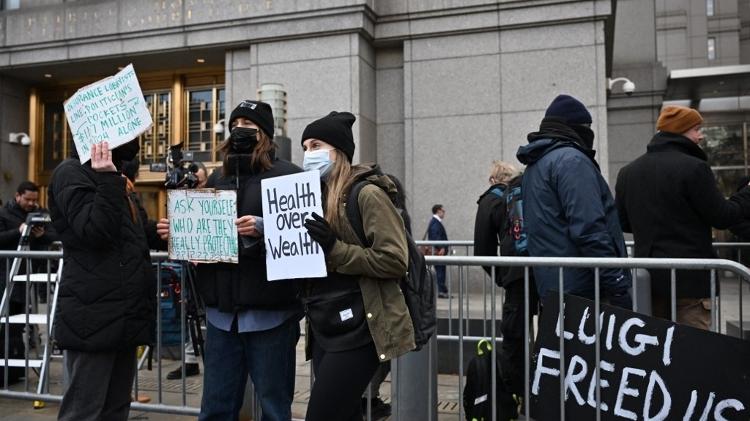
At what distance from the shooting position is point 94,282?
3436mm

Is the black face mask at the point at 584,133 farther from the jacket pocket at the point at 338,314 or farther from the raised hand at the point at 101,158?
the raised hand at the point at 101,158

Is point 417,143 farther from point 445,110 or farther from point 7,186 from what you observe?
point 7,186

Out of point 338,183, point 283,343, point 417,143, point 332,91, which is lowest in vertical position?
point 283,343

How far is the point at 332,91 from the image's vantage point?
13492 mm

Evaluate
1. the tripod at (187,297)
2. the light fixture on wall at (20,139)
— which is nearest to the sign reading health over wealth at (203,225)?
the tripod at (187,297)

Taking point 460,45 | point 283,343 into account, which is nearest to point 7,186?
point 460,45

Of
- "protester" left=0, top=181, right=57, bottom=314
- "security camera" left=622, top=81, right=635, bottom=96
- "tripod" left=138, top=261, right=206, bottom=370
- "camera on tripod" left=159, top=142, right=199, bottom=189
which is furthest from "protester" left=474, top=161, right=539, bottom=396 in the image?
"security camera" left=622, top=81, right=635, bottom=96

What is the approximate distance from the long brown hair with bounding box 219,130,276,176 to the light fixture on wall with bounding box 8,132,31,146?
16448mm

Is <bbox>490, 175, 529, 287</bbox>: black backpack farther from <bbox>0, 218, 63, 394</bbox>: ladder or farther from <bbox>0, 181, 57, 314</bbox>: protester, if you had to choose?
<bbox>0, 181, 57, 314</bbox>: protester

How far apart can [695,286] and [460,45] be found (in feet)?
33.5

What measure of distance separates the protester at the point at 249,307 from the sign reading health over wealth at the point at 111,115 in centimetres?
54

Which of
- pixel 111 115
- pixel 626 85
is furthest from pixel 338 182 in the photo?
pixel 626 85

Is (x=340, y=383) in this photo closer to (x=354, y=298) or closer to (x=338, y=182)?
(x=354, y=298)

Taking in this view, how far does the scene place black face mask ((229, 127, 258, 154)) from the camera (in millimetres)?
3410
